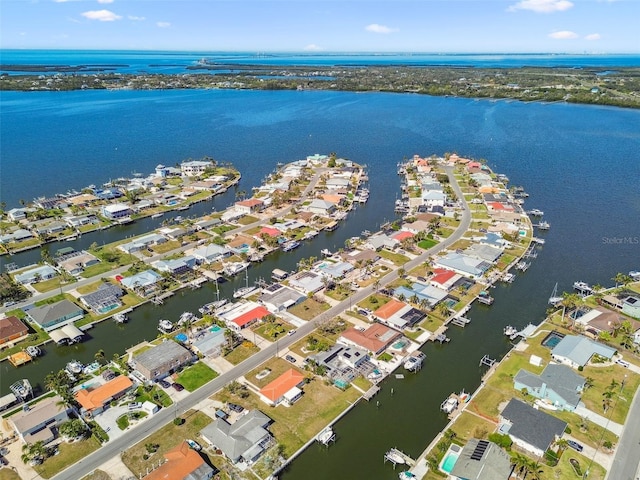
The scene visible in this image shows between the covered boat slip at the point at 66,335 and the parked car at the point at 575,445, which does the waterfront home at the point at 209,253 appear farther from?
the parked car at the point at 575,445

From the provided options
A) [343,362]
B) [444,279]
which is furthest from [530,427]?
[444,279]

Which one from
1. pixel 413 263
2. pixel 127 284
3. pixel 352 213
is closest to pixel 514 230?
pixel 413 263

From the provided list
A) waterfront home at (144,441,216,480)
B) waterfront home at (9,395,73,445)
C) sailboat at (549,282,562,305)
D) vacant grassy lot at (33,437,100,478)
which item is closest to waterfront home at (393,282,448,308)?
sailboat at (549,282,562,305)

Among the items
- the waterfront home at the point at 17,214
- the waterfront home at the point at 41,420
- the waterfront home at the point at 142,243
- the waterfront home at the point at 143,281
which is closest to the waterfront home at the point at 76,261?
the waterfront home at the point at 142,243

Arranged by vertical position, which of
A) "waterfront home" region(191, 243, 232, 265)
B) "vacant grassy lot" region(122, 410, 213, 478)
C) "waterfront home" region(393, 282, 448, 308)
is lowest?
"vacant grassy lot" region(122, 410, 213, 478)

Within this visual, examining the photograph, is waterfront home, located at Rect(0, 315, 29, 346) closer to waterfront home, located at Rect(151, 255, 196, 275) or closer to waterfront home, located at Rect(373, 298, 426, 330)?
waterfront home, located at Rect(151, 255, 196, 275)

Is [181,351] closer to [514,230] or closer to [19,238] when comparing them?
[19,238]
